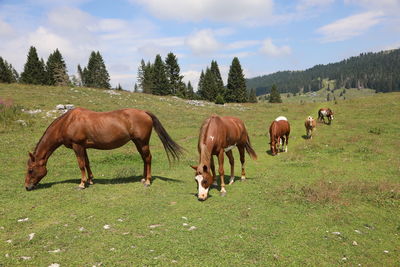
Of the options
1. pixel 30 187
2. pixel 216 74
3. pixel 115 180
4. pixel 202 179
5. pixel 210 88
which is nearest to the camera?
pixel 202 179

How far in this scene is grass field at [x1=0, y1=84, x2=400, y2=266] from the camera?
6.02 metres

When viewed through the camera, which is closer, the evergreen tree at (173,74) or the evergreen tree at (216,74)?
the evergreen tree at (173,74)

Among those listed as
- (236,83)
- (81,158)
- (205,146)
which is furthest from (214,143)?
(236,83)

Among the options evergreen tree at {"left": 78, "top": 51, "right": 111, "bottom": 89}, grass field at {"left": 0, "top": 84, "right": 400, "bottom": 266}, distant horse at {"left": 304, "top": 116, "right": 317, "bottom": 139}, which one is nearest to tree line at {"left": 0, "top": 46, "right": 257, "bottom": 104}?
evergreen tree at {"left": 78, "top": 51, "right": 111, "bottom": 89}

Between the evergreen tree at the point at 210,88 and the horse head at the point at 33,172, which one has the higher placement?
the evergreen tree at the point at 210,88

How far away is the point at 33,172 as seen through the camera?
1049cm

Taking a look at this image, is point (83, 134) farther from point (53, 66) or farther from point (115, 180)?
point (53, 66)

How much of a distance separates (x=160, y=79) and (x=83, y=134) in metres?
67.9

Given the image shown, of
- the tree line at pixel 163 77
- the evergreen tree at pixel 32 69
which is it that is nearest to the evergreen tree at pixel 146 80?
the tree line at pixel 163 77

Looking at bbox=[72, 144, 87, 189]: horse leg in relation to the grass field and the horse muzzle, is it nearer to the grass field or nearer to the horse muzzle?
the grass field

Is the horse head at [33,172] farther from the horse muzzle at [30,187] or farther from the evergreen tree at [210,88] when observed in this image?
the evergreen tree at [210,88]

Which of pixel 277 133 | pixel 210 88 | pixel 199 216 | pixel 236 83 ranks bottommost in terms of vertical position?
pixel 199 216

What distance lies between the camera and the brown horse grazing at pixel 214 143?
9414 millimetres

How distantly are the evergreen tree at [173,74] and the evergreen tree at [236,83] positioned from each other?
14623 mm
